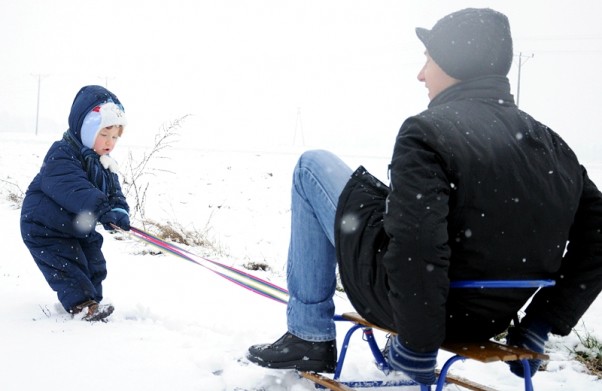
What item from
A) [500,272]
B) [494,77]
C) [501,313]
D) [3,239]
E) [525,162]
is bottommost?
[3,239]

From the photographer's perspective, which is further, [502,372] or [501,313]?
[502,372]

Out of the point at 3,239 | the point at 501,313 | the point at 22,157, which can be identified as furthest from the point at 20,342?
the point at 22,157

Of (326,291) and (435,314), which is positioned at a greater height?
(435,314)

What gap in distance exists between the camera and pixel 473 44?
1.76m

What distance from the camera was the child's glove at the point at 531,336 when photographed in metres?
1.99

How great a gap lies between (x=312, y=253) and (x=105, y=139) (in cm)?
207

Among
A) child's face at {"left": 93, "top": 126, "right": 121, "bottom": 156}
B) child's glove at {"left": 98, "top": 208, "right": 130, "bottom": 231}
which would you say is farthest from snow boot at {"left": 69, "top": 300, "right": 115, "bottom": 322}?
child's face at {"left": 93, "top": 126, "right": 121, "bottom": 156}

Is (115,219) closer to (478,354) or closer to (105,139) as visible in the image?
(105,139)

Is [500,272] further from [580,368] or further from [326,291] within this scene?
[580,368]

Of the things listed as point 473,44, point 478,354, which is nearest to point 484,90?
point 473,44

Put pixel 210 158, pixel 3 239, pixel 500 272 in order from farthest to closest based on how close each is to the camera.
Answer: pixel 210 158 → pixel 3 239 → pixel 500 272

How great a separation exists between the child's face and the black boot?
206cm

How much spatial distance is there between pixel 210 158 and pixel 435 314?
1969cm

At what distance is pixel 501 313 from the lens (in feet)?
5.97
